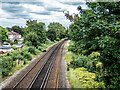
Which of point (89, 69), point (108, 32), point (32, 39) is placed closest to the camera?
point (108, 32)

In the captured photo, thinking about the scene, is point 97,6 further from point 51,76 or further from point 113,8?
point 51,76

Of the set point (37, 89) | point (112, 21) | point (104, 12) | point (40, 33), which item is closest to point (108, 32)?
point (112, 21)

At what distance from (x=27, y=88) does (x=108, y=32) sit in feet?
28.2

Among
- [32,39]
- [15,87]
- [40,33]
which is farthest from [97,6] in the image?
[40,33]

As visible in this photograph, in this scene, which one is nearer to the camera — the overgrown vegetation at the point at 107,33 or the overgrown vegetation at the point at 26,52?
the overgrown vegetation at the point at 107,33

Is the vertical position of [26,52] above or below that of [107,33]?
below

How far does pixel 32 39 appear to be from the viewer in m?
29.4

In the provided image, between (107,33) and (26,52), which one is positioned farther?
(26,52)

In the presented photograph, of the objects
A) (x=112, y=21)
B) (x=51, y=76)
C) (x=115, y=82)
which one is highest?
(x=112, y=21)

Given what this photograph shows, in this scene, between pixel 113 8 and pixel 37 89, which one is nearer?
pixel 113 8

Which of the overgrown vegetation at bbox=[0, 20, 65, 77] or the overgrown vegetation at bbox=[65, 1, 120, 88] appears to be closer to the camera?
the overgrown vegetation at bbox=[65, 1, 120, 88]

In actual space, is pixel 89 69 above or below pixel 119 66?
below

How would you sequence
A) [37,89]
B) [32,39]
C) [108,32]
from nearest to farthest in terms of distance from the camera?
[108,32]
[37,89]
[32,39]

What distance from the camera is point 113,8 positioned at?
520 centimetres
